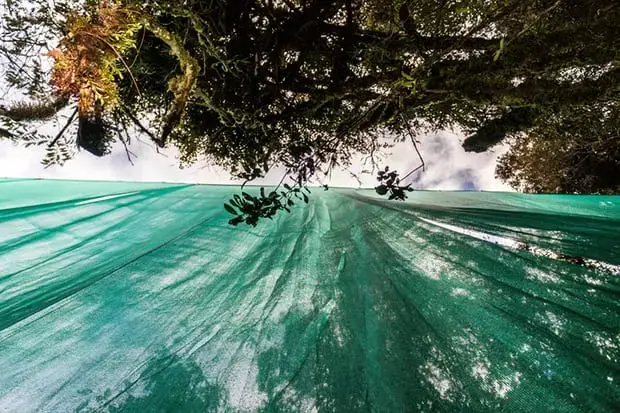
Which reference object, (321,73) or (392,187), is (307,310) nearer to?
(392,187)

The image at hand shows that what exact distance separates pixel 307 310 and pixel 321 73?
3.99 m

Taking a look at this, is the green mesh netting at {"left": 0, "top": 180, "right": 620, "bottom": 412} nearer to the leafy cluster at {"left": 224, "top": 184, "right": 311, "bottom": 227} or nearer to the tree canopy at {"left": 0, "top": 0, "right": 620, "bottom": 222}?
the leafy cluster at {"left": 224, "top": 184, "right": 311, "bottom": 227}

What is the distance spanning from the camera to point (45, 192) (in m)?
2.31

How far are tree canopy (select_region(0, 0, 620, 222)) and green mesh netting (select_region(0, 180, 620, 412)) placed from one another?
768 millimetres

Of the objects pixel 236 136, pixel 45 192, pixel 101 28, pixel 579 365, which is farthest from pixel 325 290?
pixel 236 136

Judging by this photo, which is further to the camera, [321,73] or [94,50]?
[321,73]

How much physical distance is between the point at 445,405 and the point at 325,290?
29.0 inches

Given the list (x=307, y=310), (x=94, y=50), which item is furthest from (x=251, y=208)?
(x=94, y=50)

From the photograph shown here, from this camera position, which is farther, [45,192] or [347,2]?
[347,2]

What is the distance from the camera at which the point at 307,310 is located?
1647mm

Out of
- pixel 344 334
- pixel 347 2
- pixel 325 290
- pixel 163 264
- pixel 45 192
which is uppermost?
pixel 347 2

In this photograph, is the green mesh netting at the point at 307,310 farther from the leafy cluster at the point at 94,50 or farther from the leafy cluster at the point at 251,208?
the leafy cluster at the point at 94,50

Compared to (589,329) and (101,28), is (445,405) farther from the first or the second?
(101,28)

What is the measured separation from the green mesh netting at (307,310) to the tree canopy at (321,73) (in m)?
0.77
